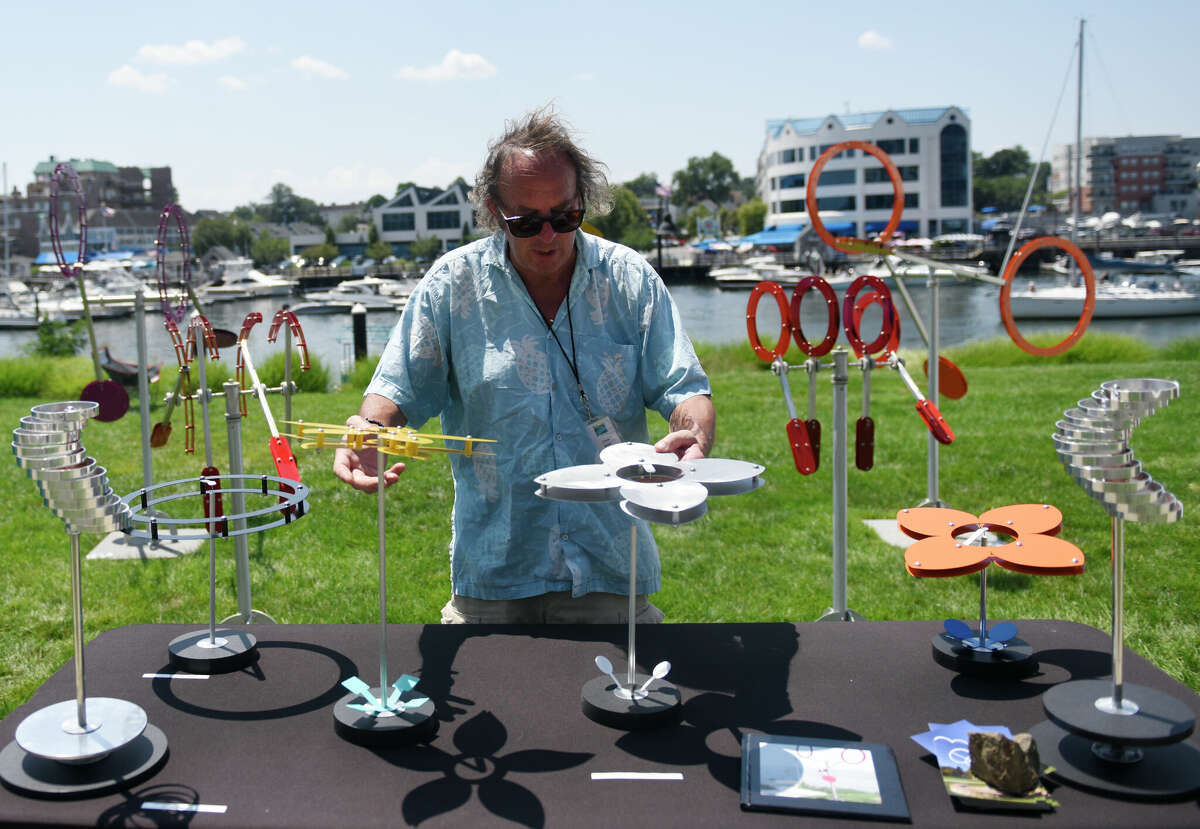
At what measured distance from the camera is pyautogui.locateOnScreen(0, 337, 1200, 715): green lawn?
12.0ft

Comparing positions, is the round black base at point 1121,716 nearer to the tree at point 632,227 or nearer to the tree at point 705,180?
the tree at point 632,227

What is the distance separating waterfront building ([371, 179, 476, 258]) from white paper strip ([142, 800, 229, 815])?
63907 millimetres

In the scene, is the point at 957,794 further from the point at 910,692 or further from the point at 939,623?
the point at 939,623

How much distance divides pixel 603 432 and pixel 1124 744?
1.04 meters

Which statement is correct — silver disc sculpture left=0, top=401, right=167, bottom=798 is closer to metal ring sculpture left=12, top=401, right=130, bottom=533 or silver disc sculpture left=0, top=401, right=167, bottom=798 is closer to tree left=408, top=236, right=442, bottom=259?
metal ring sculpture left=12, top=401, right=130, bottom=533

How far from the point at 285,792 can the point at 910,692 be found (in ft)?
3.17

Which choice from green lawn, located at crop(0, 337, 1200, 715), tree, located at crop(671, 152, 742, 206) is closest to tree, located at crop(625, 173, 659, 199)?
tree, located at crop(671, 152, 742, 206)

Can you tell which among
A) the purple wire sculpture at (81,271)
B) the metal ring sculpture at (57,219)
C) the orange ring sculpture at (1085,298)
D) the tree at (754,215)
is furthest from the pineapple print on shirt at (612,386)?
the tree at (754,215)

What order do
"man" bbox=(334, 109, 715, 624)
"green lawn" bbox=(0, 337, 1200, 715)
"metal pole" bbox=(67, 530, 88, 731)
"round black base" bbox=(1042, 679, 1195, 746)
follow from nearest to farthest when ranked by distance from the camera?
"round black base" bbox=(1042, 679, 1195, 746), "metal pole" bbox=(67, 530, 88, 731), "man" bbox=(334, 109, 715, 624), "green lawn" bbox=(0, 337, 1200, 715)

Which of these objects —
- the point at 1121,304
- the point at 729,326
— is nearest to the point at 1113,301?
the point at 1121,304

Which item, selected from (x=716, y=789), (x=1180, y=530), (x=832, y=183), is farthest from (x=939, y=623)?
(x=832, y=183)

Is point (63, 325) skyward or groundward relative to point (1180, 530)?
skyward

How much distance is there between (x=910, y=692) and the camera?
5.41ft

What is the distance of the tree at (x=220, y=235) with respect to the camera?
2534 inches
